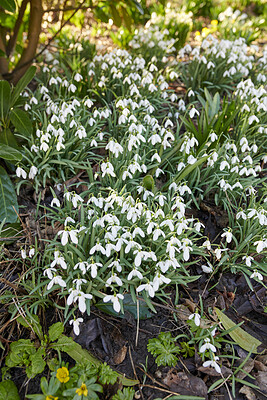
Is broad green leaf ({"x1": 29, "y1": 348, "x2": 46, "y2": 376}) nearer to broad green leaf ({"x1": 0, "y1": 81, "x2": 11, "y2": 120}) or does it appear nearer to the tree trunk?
broad green leaf ({"x1": 0, "y1": 81, "x2": 11, "y2": 120})

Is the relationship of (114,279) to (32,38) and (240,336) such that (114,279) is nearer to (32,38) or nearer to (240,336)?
(240,336)

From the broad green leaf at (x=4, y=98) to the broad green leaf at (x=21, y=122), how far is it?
11 cm

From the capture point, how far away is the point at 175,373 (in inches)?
70.3

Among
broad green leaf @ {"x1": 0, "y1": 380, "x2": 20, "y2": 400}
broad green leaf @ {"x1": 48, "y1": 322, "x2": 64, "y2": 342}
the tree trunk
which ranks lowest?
broad green leaf @ {"x1": 0, "y1": 380, "x2": 20, "y2": 400}

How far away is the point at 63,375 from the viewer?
5.28ft

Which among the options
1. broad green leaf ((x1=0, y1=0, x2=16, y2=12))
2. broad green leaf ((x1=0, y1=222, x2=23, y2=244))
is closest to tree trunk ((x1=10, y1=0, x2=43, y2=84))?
broad green leaf ((x1=0, y1=0, x2=16, y2=12))

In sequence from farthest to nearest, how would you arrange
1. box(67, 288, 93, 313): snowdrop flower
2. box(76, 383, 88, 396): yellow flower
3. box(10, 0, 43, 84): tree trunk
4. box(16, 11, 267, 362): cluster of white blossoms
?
box(10, 0, 43, 84): tree trunk, box(16, 11, 267, 362): cluster of white blossoms, box(67, 288, 93, 313): snowdrop flower, box(76, 383, 88, 396): yellow flower

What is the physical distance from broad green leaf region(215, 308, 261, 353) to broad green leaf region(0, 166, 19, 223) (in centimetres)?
142

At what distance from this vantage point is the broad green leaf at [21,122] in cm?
254

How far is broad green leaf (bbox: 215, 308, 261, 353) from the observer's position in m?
1.91

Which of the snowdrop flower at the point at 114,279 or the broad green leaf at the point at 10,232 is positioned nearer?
the snowdrop flower at the point at 114,279

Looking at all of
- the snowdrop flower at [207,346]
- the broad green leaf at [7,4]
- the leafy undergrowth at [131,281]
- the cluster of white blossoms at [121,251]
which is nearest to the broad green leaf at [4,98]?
the leafy undergrowth at [131,281]

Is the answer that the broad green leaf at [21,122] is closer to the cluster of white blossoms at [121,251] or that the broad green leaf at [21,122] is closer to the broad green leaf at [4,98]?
the broad green leaf at [4,98]

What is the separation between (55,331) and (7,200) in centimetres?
99
